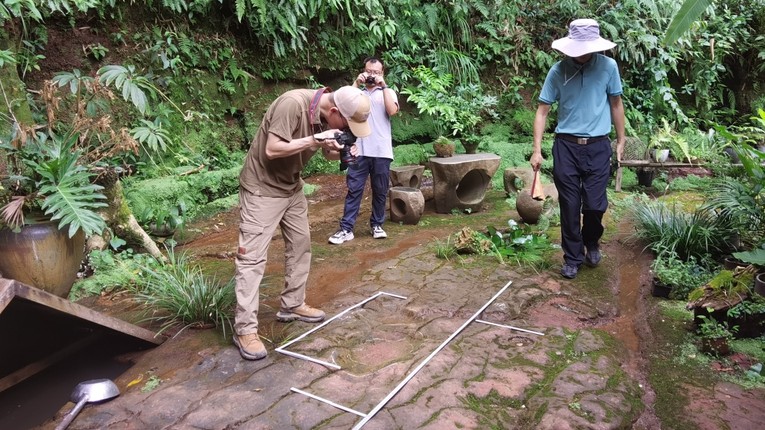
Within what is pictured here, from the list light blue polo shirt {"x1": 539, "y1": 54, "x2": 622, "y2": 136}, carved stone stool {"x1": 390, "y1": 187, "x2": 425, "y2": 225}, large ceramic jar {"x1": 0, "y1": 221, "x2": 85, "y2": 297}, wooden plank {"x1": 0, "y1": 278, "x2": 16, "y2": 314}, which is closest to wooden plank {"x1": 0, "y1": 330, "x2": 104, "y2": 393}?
large ceramic jar {"x1": 0, "y1": 221, "x2": 85, "y2": 297}

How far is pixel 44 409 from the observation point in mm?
3145

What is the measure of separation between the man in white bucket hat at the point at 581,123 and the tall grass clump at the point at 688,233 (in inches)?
31.7

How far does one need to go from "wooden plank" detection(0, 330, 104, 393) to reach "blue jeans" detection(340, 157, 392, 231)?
2.53 m

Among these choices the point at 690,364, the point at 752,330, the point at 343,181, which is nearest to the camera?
the point at 690,364

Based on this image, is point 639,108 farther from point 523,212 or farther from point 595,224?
point 595,224

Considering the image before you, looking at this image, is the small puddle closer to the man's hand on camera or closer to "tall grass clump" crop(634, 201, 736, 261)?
"tall grass clump" crop(634, 201, 736, 261)

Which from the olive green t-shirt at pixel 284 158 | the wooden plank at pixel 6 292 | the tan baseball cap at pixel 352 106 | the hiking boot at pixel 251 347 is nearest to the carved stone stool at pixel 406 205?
the olive green t-shirt at pixel 284 158

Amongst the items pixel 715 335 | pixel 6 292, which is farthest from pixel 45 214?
pixel 715 335

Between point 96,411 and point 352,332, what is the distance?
1.46 meters

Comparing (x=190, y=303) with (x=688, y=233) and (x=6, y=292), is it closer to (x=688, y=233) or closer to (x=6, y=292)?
(x=6, y=292)

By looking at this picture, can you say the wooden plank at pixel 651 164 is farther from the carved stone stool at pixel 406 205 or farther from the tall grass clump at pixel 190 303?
the tall grass clump at pixel 190 303

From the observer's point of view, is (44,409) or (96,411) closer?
(96,411)

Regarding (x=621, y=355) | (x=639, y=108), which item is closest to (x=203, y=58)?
(x=621, y=355)

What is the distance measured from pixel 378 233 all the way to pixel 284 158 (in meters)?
2.62
